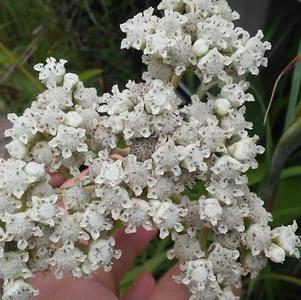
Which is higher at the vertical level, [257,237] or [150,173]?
[150,173]

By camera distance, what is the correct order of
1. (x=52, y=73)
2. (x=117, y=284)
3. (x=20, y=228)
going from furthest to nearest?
1. (x=117, y=284)
2. (x=52, y=73)
3. (x=20, y=228)

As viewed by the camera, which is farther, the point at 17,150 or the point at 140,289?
the point at 140,289

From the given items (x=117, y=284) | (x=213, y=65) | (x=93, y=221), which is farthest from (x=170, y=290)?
(x=213, y=65)

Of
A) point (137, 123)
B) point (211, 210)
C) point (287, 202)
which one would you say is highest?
point (137, 123)

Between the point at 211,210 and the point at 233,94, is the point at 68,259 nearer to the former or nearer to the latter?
the point at 211,210

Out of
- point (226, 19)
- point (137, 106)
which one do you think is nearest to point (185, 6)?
point (226, 19)

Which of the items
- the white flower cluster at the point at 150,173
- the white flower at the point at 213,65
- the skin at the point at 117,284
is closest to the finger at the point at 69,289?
the skin at the point at 117,284
